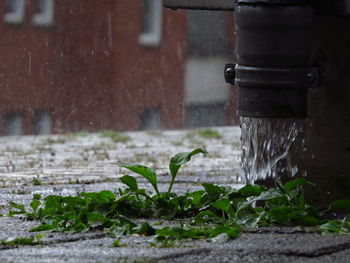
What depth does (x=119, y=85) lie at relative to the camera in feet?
79.6

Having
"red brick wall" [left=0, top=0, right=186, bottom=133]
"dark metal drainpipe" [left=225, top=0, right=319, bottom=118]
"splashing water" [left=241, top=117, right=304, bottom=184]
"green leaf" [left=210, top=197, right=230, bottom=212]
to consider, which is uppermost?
"dark metal drainpipe" [left=225, top=0, right=319, bottom=118]

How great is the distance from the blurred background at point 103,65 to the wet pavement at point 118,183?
971cm

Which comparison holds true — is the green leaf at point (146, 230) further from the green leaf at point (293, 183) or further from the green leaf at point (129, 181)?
the green leaf at point (293, 183)

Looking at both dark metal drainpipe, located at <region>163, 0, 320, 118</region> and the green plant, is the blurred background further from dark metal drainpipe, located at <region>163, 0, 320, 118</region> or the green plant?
the green plant

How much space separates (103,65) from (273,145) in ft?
63.0

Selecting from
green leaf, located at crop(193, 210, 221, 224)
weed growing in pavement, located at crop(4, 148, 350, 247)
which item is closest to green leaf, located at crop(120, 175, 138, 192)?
weed growing in pavement, located at crop(4, 148, 350, 247)

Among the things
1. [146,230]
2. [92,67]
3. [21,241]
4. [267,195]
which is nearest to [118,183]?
[267,195]

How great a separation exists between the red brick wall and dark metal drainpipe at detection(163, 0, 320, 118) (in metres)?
17.3

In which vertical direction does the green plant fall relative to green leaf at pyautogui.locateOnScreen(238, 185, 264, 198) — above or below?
below

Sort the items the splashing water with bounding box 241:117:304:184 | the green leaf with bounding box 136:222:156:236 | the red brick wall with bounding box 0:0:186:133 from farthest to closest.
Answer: the red brick wall with bounding box 0:0:186:133 → the splashing water with bounding box 241:117:304:184 → the green leaf with bounding box 136:222:156:236

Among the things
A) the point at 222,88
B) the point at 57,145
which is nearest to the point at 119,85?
the point at 222,88

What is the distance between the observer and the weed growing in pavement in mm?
4543

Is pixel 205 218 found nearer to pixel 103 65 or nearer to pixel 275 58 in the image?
pixel 275 58

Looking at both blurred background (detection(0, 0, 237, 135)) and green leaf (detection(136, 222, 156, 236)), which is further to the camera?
blurred background (detection(0, 0, 237, 135))
